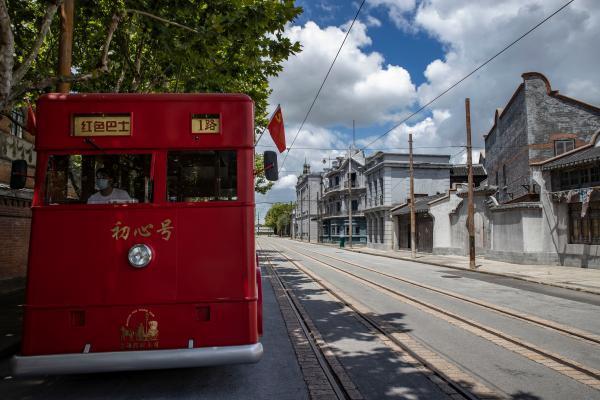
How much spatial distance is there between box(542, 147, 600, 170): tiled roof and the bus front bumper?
1976 cm

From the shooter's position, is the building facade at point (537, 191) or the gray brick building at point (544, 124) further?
the gray brick building at point (544, 124)

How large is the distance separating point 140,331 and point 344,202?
57109 millimetres

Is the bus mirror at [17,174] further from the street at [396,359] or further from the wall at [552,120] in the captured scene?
the wall at [552,120]

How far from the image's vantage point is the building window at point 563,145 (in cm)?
2527

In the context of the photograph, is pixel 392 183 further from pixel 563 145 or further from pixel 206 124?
pixel 206 124

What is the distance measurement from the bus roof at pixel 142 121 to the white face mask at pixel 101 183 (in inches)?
13.8

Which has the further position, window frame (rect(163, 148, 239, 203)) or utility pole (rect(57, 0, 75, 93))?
utility pole (rect(57, 0, 75, 93))

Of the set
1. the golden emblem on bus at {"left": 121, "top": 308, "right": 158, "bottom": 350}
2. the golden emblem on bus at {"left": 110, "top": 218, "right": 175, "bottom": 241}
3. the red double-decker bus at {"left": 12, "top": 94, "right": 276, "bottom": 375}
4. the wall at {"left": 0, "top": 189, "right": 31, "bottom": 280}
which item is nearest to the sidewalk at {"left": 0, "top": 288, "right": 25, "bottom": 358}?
the wall at {"left": 0, "top": 189, "right": 31, "bottom": 280}

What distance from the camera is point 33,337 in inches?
175

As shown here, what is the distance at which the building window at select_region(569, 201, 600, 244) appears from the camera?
19469 millimetres

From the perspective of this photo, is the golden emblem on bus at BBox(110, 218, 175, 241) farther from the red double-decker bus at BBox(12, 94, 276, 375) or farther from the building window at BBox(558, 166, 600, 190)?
the building window at BBox(558, 166, 600, 190)

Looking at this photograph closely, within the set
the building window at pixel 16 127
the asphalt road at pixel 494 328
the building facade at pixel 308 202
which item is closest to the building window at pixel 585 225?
the asphalt road at pixel 494 328

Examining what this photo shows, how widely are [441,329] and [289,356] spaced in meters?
2.99

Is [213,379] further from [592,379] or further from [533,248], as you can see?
[533,248]
